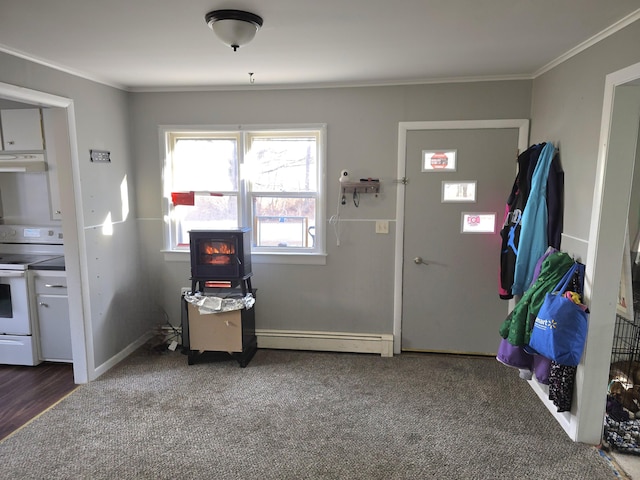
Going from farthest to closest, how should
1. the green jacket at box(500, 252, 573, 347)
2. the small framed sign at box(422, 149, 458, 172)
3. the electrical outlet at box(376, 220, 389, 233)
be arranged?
the electrical outlet at box(376, 220, 389, 233) < the small framed sign at box(422, 149, 458, 172) < the green jacket at box(500, 252, 573, 347)

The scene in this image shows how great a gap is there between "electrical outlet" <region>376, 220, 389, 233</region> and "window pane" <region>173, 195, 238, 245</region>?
4.27 ft

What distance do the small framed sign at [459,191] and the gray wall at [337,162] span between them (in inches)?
14.7

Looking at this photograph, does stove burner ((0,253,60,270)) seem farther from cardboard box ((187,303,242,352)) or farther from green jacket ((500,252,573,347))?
green jacket ((500,252,573,347))

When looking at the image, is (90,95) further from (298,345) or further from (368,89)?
(298,345)

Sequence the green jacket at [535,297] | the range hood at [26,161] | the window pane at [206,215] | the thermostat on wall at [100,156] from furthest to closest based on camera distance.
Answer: the window pane at [206,215] < the range hood at [26,161] < the thermostat on wall at [100,156] < the green jacket at [535,297]

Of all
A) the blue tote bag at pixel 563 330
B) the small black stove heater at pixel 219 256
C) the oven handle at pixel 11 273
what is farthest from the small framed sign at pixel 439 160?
the oven handle at pixel 11 273

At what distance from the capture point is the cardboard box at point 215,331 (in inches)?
135

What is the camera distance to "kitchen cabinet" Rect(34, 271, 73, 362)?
3.40 m

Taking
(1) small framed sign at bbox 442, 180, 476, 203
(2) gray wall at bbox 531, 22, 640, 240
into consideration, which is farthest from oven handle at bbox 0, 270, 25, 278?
(2) gray wall at bbox 531, 22, 640, 240

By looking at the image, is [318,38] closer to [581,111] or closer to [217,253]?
[581,111]

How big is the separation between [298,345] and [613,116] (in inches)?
114

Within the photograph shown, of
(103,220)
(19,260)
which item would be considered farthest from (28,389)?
(103,220)

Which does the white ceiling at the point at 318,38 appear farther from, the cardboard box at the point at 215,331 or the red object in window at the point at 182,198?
the cardboard box at the point at 215,331

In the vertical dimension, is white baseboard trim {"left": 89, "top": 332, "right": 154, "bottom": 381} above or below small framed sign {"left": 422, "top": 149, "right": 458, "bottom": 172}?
below
